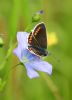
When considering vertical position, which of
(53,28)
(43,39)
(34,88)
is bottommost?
(34,88)

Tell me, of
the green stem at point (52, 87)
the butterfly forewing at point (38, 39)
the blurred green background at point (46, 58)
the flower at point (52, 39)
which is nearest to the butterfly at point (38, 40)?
the butterfly forewing at point (38, 39)

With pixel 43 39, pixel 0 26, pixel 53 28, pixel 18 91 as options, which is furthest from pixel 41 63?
pixel 53 28

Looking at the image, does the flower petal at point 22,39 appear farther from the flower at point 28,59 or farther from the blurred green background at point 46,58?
the blurred green background at point 46,58

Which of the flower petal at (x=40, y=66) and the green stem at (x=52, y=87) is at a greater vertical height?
the flower petal at (x=40, y=66)

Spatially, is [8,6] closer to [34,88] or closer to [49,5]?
[49,5]

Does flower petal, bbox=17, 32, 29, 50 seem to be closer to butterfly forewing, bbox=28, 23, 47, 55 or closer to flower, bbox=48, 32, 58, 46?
butterfly forewing, bbox=28, 23, 47, 55
